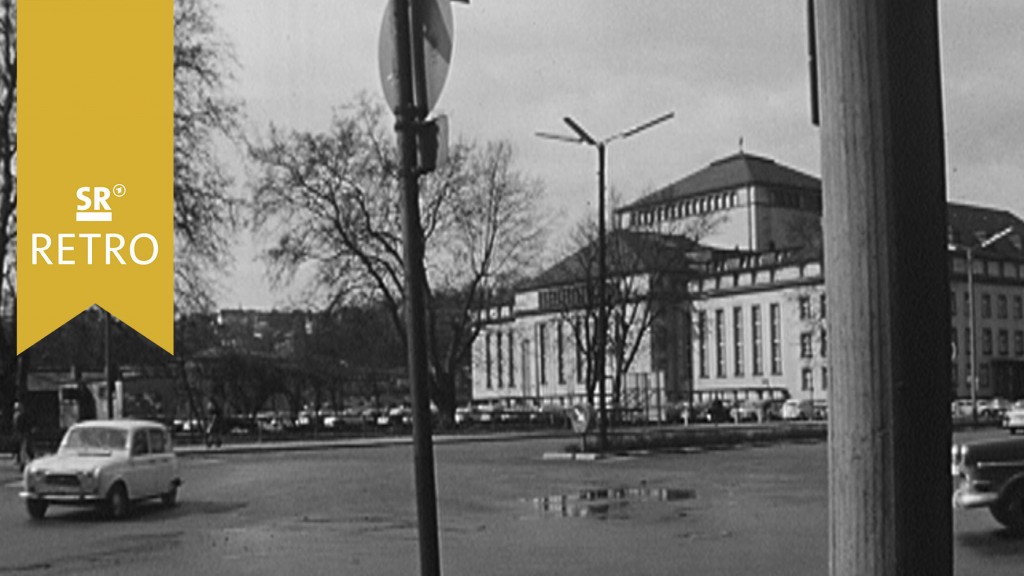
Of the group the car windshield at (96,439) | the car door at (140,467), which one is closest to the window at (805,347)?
the car door at (140,467)

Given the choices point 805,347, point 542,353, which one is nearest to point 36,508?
point 805,347

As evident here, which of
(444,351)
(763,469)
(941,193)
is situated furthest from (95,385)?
(941,193)

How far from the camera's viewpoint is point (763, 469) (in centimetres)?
3144

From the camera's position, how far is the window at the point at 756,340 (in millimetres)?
118875

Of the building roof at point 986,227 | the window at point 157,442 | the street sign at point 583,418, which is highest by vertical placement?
the building roof at point 986,227

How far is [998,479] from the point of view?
646 inches

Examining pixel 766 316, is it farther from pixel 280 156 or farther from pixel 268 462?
pixel 268 462

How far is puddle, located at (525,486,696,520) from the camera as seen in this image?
804 inches

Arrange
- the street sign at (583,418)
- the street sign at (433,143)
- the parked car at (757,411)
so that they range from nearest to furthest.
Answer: the street sign at (433,143) < the street sign at (583,418) < the parked car at (757,411)

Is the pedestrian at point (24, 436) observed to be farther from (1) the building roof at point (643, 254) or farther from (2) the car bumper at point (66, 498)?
(1) the building roof at point (643, 254)

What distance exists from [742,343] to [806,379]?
8861mm

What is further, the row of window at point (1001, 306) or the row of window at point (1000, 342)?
the row of window at point (1001, 306)

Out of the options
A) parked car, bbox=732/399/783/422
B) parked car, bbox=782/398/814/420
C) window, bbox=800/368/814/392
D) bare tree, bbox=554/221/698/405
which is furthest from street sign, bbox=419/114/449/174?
window, bbox=800/368/814/392

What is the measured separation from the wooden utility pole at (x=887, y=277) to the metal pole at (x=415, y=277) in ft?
12.4
